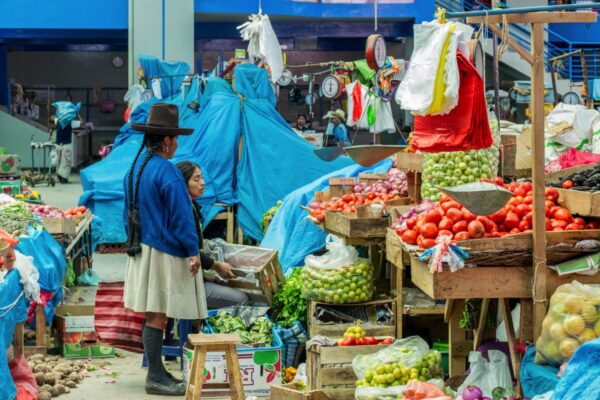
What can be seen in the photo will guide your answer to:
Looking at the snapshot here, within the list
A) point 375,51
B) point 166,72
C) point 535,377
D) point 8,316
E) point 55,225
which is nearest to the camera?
point 535,377

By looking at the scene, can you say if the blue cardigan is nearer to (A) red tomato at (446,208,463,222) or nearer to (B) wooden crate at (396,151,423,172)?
(B) wooden crate at (396,151,423,172)

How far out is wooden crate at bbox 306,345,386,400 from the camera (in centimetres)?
734

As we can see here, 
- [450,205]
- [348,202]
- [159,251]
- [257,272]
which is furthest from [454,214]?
[348,202]

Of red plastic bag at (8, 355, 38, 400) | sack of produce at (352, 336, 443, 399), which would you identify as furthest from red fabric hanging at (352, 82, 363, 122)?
sack of produce at (352, 336, 443, 399)

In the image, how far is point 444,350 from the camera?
8.62m

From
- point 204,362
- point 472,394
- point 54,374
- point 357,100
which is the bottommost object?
point 54,374

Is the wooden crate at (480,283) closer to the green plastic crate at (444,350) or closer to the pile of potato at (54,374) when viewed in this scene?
the green plastic crate at (444,350)

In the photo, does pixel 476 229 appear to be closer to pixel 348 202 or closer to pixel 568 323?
pixel 568 323

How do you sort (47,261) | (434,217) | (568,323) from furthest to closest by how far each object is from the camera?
1. (47,261)
2. (434,217)
3. (568,323)

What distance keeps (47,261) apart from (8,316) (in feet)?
8.72

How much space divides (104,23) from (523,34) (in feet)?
34.2

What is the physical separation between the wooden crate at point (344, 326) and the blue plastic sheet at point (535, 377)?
2328mm

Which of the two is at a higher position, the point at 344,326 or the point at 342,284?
the point at 342,284

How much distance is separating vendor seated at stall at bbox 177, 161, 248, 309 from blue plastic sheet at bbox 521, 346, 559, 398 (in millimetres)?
3417
